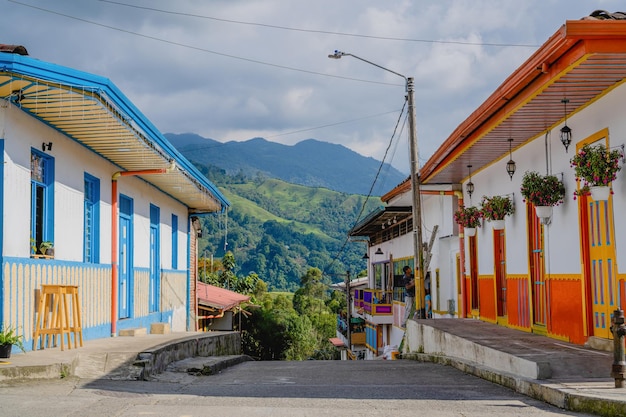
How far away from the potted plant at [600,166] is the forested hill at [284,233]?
8477cm

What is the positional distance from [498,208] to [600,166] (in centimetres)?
554

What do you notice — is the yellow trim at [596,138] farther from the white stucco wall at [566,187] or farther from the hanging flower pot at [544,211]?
the hanging flower pot at [544,211]

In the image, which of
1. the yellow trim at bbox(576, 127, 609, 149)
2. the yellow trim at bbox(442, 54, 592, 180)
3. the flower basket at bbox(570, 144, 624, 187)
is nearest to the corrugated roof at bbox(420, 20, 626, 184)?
the yellow trim at bbox(442, 54, 592, 180)

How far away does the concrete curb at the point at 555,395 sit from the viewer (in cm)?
647

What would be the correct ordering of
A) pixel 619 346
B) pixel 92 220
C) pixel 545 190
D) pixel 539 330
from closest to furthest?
1. pixel 619 346
2. pixel 545 190
3. pixel 539 330
4. pixel 92 220

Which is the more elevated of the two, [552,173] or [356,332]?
[552,173]

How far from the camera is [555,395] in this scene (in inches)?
284

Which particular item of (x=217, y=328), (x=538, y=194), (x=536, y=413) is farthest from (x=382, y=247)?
(x=536, y=413)

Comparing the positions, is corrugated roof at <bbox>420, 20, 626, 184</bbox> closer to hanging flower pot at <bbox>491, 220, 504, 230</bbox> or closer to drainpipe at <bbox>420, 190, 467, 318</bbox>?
hanging flower pot at <bbox>491, 220, 504, 230</bbox>

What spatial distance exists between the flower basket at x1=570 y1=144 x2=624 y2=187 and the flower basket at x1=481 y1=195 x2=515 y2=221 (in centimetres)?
498

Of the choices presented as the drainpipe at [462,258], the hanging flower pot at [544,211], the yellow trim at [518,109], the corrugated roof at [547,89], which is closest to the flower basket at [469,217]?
the yellow trim at [518,109]

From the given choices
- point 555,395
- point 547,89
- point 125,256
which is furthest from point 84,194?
point 555,395

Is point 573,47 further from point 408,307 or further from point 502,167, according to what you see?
point 408,307

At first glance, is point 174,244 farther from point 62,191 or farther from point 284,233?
point 284,233
